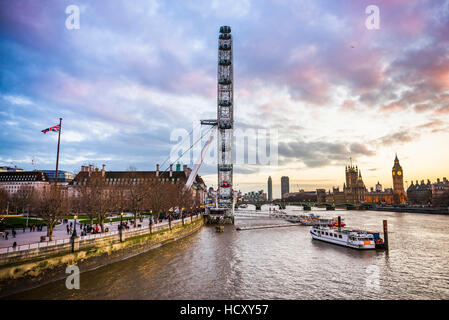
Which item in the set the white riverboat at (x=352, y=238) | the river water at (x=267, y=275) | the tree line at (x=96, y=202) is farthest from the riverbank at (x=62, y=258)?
the white riverboat at (x=352, y=238)

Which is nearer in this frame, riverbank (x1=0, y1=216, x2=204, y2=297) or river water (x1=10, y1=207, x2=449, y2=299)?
riverbank (x1=0, y1=216, x2=204, y2=297)

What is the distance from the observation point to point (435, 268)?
2450 centimetres

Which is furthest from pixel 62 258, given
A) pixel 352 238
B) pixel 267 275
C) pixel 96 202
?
pixel 352 238

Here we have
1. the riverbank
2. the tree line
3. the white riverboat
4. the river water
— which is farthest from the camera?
the white riverboat

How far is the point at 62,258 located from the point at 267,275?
1549 centimetres

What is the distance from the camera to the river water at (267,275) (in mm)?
17953

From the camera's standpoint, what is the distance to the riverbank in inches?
652

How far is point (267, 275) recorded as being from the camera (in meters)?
22.3

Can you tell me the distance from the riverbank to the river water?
0.69m

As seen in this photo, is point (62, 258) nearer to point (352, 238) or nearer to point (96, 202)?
point (96, 202)

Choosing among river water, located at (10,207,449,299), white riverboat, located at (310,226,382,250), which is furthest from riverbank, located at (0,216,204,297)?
white riverboat, located at (310,226,382,250)

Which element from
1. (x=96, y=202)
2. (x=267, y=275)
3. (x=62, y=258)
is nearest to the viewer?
(x=62, y=258)

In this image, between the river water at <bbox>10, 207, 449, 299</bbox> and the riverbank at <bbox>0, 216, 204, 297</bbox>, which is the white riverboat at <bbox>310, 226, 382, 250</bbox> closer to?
the river water at <bbox>10, 207, 449, 299</bbox>
